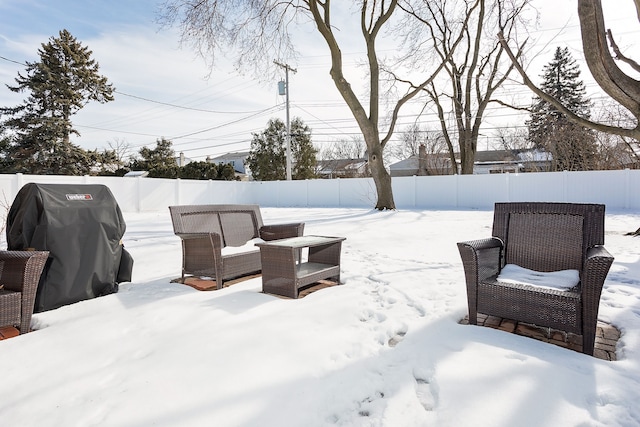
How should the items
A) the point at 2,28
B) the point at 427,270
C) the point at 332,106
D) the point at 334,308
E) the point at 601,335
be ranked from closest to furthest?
the point at 601,335
the point at 334,308
the point at 427,270
the point at 2,28
the point at 332,106

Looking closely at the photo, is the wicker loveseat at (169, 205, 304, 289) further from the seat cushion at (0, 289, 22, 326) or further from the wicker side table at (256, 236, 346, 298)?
the seat cushion at (0, 289, 22, 326)

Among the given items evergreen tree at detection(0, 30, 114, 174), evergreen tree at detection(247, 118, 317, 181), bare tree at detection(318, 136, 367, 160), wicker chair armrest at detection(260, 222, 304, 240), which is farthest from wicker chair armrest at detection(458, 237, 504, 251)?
bare tree at detection(318, 136, 367, 160)

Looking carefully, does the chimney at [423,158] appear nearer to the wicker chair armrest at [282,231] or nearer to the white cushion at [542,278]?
the wicker chair armrest at [282,231]

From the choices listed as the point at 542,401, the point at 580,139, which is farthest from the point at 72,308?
the point at 580,139

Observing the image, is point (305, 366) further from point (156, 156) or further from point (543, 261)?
point (156, 156)

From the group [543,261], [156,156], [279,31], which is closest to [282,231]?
[543,261]

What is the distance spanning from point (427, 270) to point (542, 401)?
94.2 inches

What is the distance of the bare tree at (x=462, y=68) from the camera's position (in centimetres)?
1412

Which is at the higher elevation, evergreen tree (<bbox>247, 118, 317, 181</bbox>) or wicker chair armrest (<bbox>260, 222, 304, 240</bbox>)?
evergreen tree (<bbox>247, 118, 317, 181</bbox>)

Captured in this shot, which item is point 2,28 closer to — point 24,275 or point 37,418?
point 24,275

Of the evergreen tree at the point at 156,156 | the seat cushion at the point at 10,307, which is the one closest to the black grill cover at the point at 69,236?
the seat cushion at the point at 10,307

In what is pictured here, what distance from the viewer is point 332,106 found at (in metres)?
24.0

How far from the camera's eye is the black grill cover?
2668 millimetres

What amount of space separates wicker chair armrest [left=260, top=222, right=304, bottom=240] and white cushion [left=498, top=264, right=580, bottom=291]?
6.82 feet
